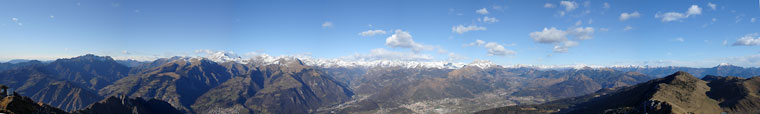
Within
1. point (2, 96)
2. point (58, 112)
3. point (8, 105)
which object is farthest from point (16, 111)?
point (58, 112)

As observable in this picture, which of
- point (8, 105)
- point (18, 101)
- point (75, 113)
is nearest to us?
point (8, 105)

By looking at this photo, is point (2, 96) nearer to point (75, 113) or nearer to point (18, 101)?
point (18, 101)

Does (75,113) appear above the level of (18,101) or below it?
below

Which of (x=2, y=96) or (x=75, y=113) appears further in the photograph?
(x=75, y=113)

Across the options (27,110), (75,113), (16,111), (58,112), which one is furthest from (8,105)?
(75,113)

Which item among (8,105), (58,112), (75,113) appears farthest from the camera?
(75,113)

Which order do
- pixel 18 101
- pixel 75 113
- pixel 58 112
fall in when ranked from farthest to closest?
pixel 75 113 < pixel 58 112 < pixel 18 101

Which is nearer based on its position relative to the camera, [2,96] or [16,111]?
[16,111]

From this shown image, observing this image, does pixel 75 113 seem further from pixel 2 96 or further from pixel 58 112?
pixel 2 96
